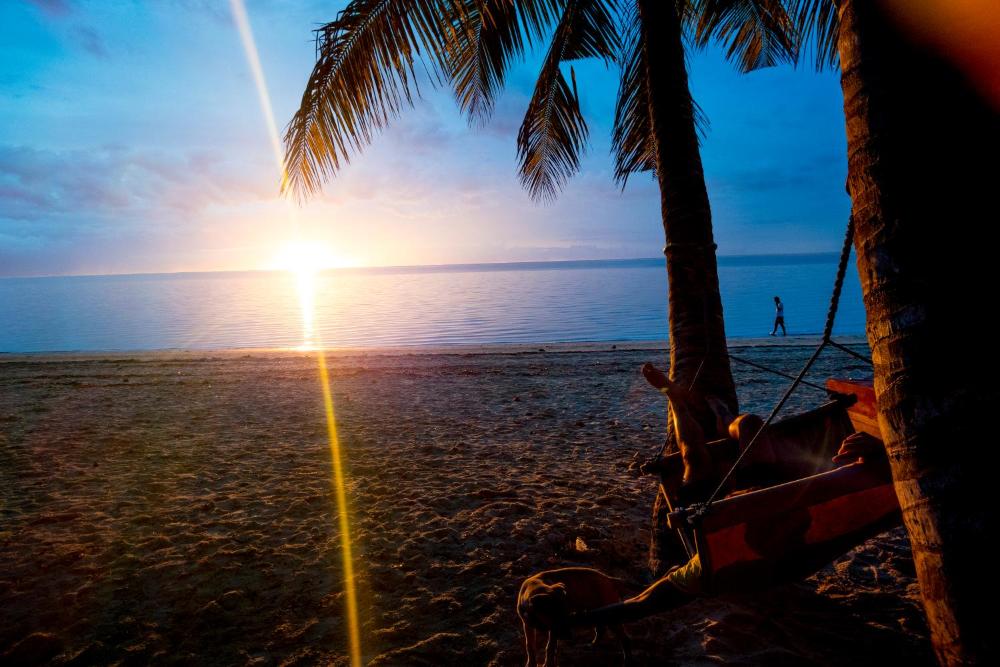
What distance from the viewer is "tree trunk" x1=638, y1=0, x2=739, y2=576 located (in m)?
3.79

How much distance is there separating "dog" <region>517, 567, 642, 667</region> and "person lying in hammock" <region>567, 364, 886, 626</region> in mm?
95

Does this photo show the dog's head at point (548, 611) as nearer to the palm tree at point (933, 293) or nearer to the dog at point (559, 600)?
the dog at point (559, 600)

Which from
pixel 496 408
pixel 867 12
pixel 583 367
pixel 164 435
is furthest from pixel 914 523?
pixel 583 367

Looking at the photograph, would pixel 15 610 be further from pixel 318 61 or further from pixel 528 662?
pixel 318 61

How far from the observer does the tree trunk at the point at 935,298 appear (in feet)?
4.50

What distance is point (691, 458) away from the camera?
10.2 ft

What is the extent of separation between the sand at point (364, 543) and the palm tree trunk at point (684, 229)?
0.91 meters

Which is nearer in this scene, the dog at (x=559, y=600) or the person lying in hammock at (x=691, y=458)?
the person lying in hammock at (x=691, y=458)

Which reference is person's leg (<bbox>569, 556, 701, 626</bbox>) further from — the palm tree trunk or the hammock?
the palm tree trunk

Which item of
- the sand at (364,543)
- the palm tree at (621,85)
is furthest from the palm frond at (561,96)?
the sand at (364,543)

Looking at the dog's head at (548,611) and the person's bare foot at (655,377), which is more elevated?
the person's bare foot at (655,377)

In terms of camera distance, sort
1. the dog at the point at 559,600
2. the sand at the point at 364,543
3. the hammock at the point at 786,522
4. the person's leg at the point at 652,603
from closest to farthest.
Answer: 1. the hammock at the point at 786,522
2. the person's leg at the point at 652,603
3. the dog at the point at 559,600
4. the sand at the point at 364,543

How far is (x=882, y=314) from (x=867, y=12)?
3.04 ft

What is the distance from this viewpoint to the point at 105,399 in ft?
34.2
